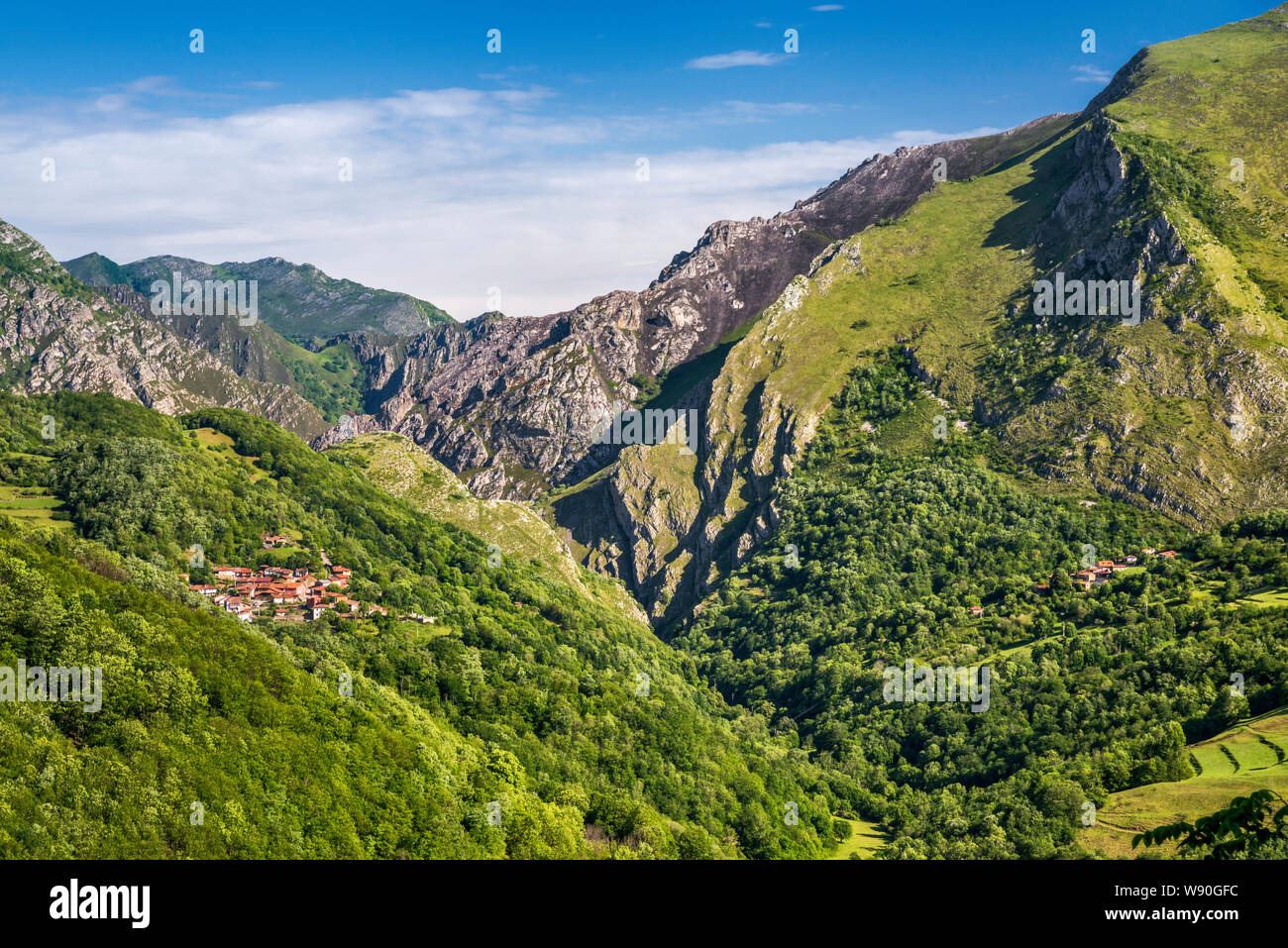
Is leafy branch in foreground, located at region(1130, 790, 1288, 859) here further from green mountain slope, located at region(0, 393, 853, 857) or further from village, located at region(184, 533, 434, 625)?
village, located at region(184, 533, 434, 625)

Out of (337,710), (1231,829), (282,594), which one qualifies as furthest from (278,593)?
(1231,829)

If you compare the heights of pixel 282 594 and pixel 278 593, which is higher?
pixel 278 593

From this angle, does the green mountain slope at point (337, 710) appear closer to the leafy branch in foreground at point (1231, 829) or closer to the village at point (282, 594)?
the village at point (282, 594)

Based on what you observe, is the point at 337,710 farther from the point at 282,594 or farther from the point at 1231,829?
the point at 1231,829

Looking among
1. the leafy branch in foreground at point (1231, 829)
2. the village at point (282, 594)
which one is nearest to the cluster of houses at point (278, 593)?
the village at point (282, 594)
